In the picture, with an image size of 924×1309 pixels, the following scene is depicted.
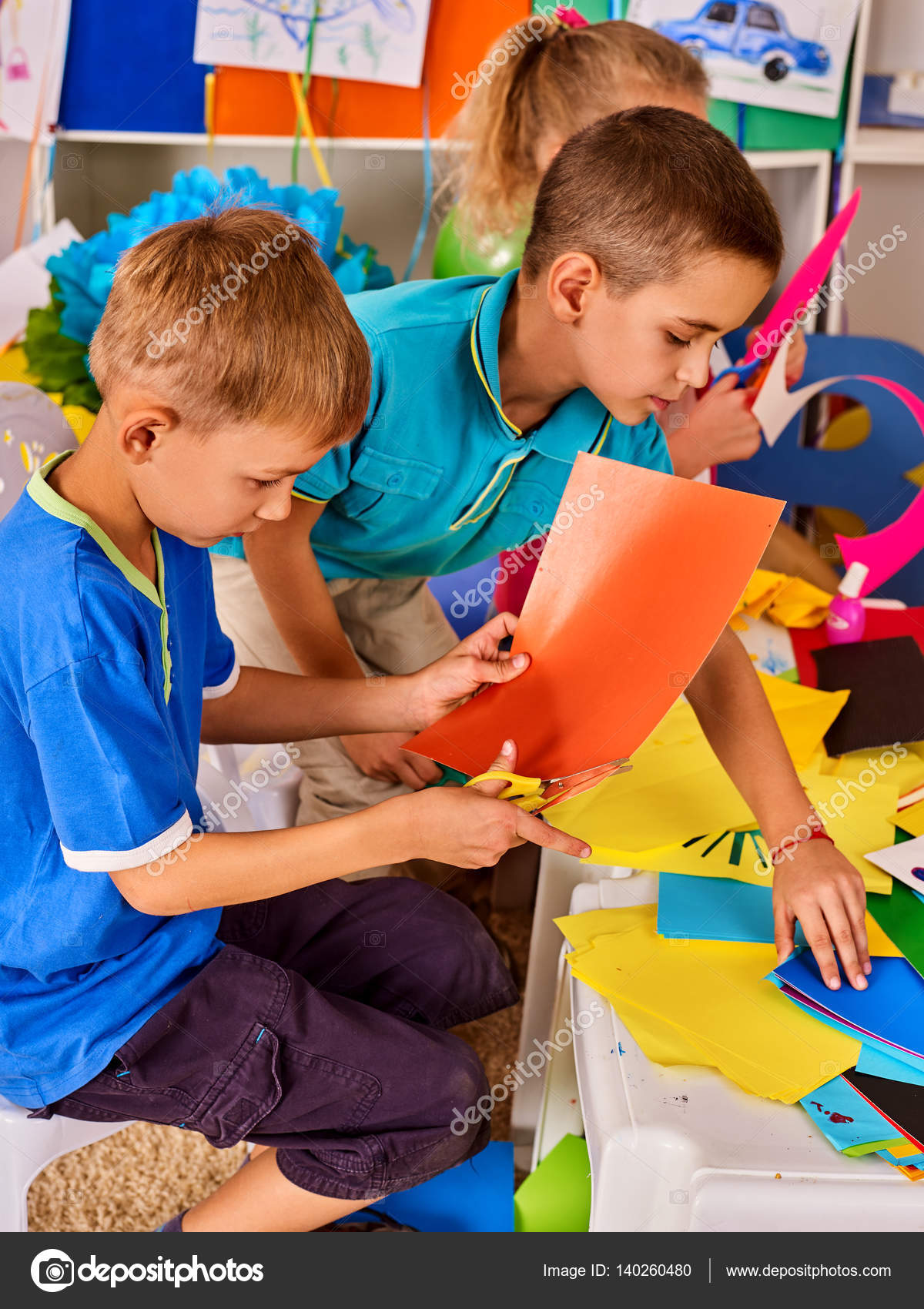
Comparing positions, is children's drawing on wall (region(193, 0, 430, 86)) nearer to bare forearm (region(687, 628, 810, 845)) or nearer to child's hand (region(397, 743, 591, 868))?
bare forearm (region(687, 628, 810, 845))

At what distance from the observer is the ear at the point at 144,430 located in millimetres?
619

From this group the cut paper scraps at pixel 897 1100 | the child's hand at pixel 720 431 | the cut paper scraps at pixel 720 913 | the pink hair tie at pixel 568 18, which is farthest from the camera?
the pink hair tie at pixel 568 18

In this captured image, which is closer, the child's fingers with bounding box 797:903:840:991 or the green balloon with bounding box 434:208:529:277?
the child's fingers with bounding box 797:903:840:991

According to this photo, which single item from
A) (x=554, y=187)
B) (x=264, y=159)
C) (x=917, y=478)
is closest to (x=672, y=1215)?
(x=554, y=187)

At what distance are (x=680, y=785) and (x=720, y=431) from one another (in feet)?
1.61

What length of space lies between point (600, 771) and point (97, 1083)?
39cm

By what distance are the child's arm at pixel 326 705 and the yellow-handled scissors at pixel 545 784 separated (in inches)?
A: 6.3

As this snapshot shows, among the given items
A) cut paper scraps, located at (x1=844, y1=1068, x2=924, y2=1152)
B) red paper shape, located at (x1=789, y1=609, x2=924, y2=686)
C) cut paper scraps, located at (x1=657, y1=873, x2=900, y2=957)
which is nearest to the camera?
cut paper scraps, located at (x1=844, y1=1068, x2=924, y2=1152)

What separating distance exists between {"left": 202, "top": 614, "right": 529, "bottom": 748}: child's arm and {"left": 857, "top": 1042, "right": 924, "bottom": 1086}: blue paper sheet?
35 cm

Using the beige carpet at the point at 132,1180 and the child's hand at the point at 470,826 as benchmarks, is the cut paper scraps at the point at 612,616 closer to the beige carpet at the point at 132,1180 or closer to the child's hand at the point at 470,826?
the child's hand at the point at 470,826

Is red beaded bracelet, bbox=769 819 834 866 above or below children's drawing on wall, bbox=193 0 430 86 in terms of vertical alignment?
below

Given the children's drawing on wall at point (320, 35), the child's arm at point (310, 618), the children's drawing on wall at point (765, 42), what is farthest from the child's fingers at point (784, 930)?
the children's drawing on wall at point (320, 35)

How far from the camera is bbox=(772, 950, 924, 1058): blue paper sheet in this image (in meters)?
0.61

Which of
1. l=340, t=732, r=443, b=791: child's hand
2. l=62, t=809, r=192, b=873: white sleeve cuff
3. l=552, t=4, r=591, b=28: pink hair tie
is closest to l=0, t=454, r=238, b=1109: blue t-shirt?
l=62, t=809, r=192, b=873: white sleeve cuff
